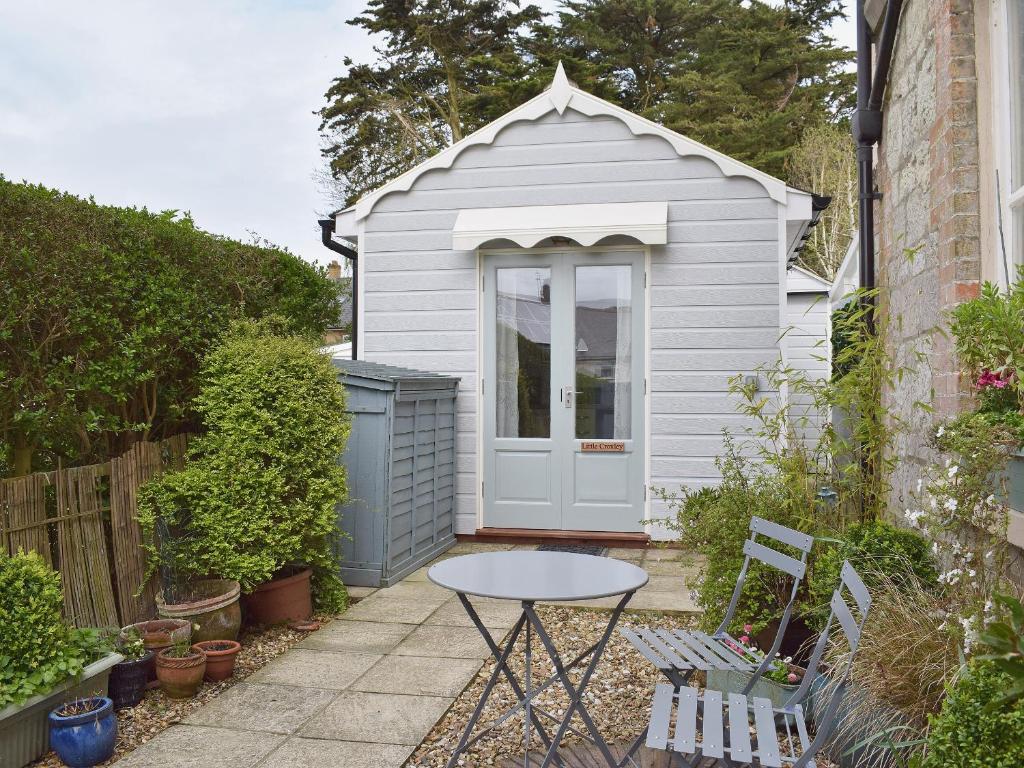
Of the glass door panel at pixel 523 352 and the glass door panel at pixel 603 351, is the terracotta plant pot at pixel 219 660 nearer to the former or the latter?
the glass door panel at pixel 523 352

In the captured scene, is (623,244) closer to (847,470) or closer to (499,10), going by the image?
(847,470)

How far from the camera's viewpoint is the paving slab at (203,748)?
A: 3.15 metres

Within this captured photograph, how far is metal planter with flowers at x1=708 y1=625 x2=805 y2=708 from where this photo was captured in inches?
131

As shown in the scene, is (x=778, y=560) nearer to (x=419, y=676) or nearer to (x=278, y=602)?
(x=419, y=676)

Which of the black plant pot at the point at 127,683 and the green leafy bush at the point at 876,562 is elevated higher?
the green leafy bush at the point at 876,562

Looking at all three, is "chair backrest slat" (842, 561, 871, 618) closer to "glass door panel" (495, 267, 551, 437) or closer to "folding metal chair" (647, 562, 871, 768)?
"folding metal chair" (647, 562, 871, 768)

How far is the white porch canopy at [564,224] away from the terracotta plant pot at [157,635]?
160 inches

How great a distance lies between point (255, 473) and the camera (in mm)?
4637

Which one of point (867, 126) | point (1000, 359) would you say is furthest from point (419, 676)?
point (867, 126)

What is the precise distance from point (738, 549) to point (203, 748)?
2.50 meters

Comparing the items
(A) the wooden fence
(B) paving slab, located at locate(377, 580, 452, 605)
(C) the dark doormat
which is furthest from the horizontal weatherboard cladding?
(A) the wooden fence

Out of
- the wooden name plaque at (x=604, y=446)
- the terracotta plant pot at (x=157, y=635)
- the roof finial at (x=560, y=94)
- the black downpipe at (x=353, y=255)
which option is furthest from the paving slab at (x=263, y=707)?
the roof finial at (x=560, y=94)

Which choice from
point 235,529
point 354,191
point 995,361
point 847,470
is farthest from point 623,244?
point 354,191

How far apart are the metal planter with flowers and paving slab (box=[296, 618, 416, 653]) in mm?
1865
